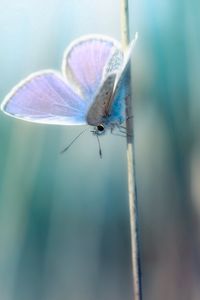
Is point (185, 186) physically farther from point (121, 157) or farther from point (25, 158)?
point (25, 158)

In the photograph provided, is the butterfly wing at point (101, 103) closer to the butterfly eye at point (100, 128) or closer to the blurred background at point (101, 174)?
the butterfly eye at point (100, 128)

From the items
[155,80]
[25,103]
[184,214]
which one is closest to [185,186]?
[184,214]

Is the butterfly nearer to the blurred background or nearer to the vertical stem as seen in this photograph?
the vertical stem

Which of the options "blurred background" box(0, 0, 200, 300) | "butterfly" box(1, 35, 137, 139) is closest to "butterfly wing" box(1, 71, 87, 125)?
"butterfly" box(1, 35, 137, 139)

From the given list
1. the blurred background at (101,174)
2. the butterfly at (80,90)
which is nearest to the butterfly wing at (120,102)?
the butterfly at (80,90)

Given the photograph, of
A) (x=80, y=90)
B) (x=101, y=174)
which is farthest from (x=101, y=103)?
(x=101, y=174)

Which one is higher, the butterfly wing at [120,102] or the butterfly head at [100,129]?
the butterfly wing at [120,102]

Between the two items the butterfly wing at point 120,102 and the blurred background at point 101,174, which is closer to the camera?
the butterfly wing at point 120,102
